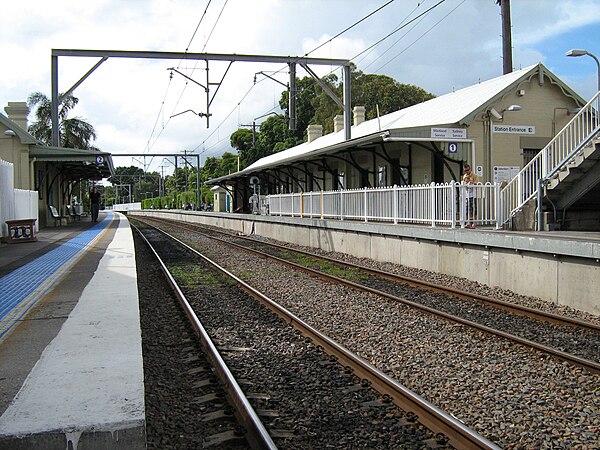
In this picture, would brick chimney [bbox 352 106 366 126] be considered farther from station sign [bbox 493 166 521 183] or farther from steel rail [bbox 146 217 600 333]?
steel rail [bbox 146 217 600 333]

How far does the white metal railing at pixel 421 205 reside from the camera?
45.3 ft

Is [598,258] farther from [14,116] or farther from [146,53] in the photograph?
[14,116]

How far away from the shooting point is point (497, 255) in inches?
436

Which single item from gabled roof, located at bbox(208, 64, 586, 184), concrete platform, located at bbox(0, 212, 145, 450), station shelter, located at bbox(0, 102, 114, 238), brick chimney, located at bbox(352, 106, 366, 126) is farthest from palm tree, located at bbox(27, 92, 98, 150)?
concrete platform, located at bbox(0, 212, 145, 450)

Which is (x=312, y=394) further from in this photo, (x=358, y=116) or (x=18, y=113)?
(x=18, y=113)

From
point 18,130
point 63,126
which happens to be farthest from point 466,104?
point 63,126

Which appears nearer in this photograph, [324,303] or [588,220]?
[324,303]

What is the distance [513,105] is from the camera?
1916 centimetres

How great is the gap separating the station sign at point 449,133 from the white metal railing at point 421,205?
214 centimetres

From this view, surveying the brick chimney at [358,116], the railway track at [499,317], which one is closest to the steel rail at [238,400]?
the railway track at [499,317]

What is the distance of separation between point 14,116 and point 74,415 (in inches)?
1316

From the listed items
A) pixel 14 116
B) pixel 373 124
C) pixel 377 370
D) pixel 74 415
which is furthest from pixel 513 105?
pixel 14 116

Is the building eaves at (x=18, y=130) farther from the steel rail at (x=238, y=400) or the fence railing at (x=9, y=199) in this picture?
the steel rail at (x=238, y=400)

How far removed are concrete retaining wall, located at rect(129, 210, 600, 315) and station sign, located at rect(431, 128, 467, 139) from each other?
3325 millimetres
